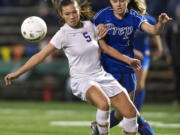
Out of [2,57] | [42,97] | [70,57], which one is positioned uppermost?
[70,57]

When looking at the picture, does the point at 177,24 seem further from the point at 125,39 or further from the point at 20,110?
the point at 125,39

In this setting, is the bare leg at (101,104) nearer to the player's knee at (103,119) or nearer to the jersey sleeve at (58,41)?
the player's knee at (103,119)

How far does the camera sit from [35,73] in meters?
16.9

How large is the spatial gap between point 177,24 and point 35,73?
439 centimetres

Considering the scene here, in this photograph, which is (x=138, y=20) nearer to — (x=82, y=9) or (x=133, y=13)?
(x=133, y=13)

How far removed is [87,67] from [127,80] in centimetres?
76

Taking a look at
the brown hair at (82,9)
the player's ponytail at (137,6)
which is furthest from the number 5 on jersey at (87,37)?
the player's ponytail at (137,6)

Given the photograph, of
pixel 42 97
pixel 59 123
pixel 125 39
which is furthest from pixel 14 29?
pixel 125 39

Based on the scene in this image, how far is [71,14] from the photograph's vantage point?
6730mm

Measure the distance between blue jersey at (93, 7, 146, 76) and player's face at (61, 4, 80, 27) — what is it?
1.60 feet

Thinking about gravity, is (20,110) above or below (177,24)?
below

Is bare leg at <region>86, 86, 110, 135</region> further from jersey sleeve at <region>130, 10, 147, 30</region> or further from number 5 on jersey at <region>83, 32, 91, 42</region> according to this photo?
jersey sleeve at <region>130, 10, 147, 30</region>

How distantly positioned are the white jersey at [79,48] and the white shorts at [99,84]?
2.4 inches

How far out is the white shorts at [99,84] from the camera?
673cm
